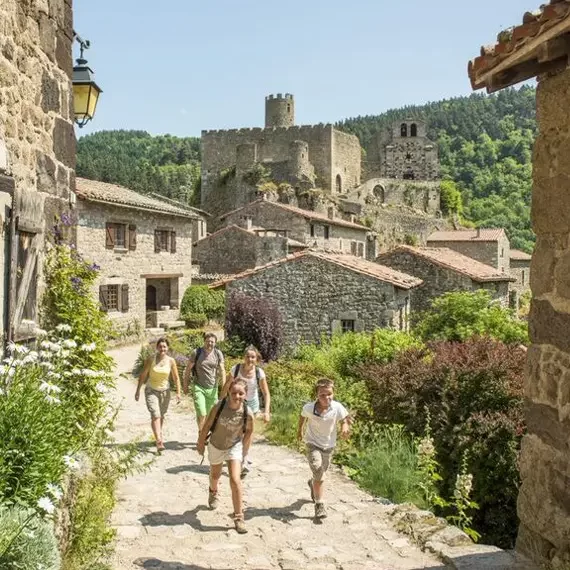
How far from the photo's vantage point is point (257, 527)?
6.30 metres

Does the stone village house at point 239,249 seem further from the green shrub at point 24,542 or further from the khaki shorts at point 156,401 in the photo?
the green shrub at point 24,542

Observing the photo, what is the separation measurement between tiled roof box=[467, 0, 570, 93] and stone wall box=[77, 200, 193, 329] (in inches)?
794

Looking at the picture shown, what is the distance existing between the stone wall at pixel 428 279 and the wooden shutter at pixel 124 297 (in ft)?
34.0

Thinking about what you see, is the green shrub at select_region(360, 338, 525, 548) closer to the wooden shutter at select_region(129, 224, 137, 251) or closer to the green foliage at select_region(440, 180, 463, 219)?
→ the wooden shutter at select_region(129, 224, 137, 251)

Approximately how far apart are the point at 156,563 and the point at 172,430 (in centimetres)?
604

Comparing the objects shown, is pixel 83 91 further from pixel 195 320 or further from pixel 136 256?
pixel 195 320

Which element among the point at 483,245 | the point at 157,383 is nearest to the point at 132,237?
the point at 157,383

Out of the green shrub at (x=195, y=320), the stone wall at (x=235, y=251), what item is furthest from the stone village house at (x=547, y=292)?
the stone wall at (x=235, y=251)

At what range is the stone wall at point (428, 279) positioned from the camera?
77.1ft

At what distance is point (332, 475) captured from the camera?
839 cm

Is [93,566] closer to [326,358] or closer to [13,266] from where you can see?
[13,266]

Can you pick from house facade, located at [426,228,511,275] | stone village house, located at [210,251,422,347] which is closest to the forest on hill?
house facade, located at [426,228,511,275]

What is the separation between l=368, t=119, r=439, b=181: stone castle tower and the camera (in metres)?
70.6

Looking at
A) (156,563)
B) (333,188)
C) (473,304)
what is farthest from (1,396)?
(333,188)
